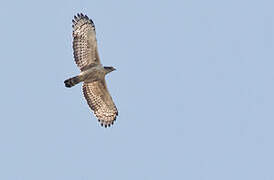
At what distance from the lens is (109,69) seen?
102ft

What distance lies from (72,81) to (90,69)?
839 mm

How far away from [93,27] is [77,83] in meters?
2.25

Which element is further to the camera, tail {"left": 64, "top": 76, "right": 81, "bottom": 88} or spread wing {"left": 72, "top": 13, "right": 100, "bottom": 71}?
spread wing {"left": 72, "top": 13, "right": 100, "bottom": 71}

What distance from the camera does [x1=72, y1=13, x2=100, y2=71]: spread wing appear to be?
30641 mm

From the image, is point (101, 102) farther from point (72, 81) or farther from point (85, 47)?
point (85, 47)

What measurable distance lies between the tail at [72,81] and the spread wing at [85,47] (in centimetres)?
48

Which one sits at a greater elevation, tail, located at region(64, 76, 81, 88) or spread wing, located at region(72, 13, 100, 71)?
spread wing, located at region(72, 13, 100, 71)

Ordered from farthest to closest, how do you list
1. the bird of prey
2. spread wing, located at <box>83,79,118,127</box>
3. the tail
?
spread wing, located at <box>83,79,118,127</box>, the bird of prey, the tail

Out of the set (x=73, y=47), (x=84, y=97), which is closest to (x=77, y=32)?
(x=73, y=47)

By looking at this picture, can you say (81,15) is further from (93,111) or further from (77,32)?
(93,111)

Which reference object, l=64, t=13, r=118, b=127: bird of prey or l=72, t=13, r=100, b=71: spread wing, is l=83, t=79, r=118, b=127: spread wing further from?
l=72, t=13, r=100, b=71: spread wing

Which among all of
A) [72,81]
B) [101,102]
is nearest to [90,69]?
[72,81]

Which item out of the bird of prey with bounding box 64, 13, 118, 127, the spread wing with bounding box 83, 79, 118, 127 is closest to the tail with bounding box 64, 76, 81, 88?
the bird of prey with bounding box 64, 13, 118, 127

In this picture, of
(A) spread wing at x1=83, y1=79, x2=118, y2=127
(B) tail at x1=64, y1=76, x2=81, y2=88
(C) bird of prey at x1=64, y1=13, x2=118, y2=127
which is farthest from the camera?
(A) spread wing at x1=83, y1=79, x2=118, y2=127
